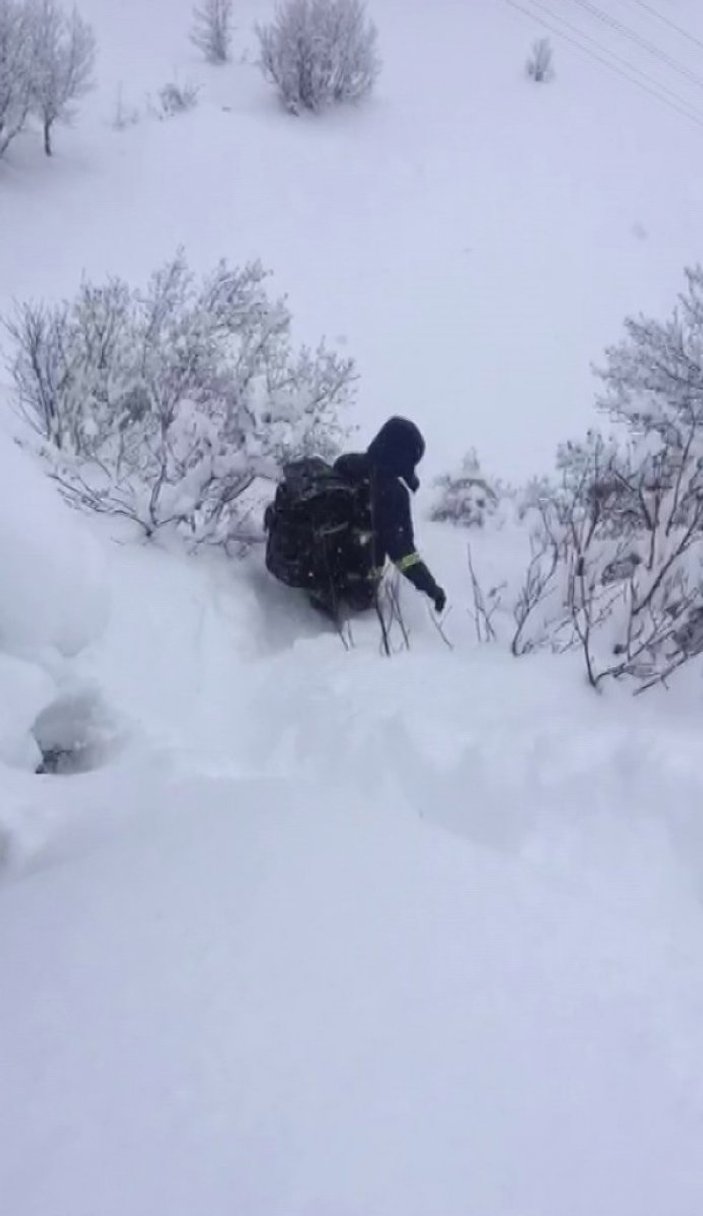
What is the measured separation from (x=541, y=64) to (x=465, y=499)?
1059 cm

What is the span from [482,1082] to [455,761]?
1385mm

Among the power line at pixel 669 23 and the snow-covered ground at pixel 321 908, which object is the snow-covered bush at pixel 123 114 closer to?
the snow-covered ground at pixel 321 908

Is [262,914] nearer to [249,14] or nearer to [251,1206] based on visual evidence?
[251,1206]

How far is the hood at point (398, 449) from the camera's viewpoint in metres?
4.98

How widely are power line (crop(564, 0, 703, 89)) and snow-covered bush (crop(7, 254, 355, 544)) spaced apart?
1265cm

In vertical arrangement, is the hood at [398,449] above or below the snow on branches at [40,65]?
below

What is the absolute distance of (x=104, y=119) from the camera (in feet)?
39.8

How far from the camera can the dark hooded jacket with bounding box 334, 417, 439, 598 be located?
16.2 feet

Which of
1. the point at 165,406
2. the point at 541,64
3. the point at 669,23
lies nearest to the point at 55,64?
the point at 541,64

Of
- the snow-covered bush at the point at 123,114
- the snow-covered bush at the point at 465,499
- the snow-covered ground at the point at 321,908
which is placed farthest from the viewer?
the snow-covered bush at the point at 123,114

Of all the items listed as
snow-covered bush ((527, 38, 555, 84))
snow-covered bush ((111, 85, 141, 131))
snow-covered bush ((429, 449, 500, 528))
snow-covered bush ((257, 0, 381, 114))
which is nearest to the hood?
snow-covered bush ((429, 449, 500, 528))

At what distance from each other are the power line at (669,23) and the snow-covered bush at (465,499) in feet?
45.7

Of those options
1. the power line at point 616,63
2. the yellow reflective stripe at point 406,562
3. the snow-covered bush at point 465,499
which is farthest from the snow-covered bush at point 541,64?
the yellow reflective stripe at point 406,562

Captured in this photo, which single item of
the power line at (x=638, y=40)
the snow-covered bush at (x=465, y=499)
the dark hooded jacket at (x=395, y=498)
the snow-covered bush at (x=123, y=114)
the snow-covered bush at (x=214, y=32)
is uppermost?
the power line at (x=638, y=40)
